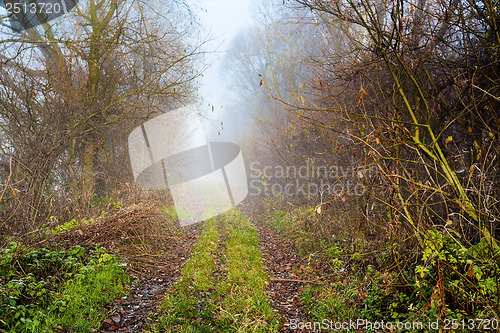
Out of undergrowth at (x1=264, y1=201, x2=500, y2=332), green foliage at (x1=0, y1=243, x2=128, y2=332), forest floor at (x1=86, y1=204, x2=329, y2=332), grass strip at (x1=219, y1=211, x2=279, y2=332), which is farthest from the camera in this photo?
forest floor at (x1=86, y1=204, x2=329, y2=332)

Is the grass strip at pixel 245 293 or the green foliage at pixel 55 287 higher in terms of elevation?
the green foliage at pixel 55 287

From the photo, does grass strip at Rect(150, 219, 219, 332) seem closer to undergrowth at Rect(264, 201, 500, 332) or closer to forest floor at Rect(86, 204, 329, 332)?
forest floor at Rect(86, 204, 329, 332)

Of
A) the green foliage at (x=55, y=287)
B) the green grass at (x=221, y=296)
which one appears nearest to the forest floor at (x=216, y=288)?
the green grass at (x=221, y=296)

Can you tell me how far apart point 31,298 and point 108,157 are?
687 centimetres

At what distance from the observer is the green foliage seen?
148 inches

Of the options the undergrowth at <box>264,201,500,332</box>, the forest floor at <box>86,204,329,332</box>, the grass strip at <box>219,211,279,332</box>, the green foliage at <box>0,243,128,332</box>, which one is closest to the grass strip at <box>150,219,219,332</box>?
the forest floor at <box>86,204,329,332</box>

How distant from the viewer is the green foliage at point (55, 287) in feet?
12.4

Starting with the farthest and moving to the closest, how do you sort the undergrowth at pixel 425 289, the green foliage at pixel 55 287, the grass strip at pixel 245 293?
the grass strip at pixel 245 293
the green foliage at pixel 55 287
the undergrowth at pixel 425 289

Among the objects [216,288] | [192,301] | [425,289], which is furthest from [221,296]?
[425,289]

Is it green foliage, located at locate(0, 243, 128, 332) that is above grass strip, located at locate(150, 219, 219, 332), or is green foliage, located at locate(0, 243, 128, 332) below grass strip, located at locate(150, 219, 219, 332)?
above

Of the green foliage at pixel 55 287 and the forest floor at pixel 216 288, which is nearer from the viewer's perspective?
the green foliage at pixel 55 287

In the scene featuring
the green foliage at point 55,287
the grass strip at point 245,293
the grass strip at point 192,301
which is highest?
the green foliage at point 55,287

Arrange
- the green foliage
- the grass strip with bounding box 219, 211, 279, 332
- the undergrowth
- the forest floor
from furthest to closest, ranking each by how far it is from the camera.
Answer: the forest floor → the grass strip with bounding box 219, 211, 279, 332 → the green foliage → the undergrowth

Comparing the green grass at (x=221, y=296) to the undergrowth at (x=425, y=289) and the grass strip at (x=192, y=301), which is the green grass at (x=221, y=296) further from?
the undergrowth at (x=425, y=289)
